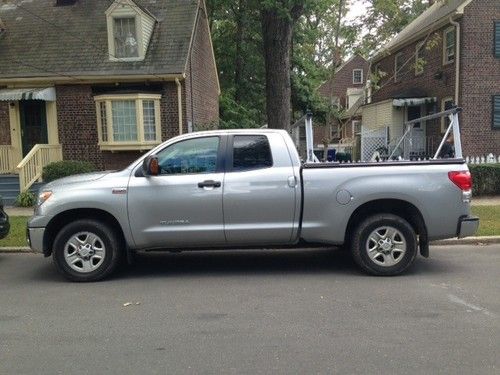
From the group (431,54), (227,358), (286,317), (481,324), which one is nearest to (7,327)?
(227,358)

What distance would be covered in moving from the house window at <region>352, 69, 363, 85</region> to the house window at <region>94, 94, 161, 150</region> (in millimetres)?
35212

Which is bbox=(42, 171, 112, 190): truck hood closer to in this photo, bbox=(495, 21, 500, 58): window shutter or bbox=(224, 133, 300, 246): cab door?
bbox=(224, 133, 300, 246): cab door

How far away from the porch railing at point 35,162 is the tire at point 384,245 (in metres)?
11.4

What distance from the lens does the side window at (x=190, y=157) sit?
20.0 feet

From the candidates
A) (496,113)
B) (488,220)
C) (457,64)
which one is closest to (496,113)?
(496,113)

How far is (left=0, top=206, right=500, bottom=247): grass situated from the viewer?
27.4 ft

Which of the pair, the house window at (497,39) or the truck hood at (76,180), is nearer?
the truck hood at (76,180)

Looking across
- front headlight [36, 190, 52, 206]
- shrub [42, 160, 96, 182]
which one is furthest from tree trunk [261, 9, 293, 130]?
front headlight [36, 190, 52, 206]

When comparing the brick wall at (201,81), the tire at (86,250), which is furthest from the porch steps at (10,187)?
the tire at (86,250)

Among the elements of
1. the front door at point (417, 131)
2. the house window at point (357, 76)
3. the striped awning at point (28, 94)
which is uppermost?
the house window at point (357, 76)

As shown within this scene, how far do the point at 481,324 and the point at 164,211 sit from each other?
11.8ft

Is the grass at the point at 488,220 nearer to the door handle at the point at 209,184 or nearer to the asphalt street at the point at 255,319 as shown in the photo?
the asphalt street at the point at 255,319

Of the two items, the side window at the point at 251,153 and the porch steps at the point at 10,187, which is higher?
the side window at the point at 251,153

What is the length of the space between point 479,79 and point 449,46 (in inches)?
90.1
